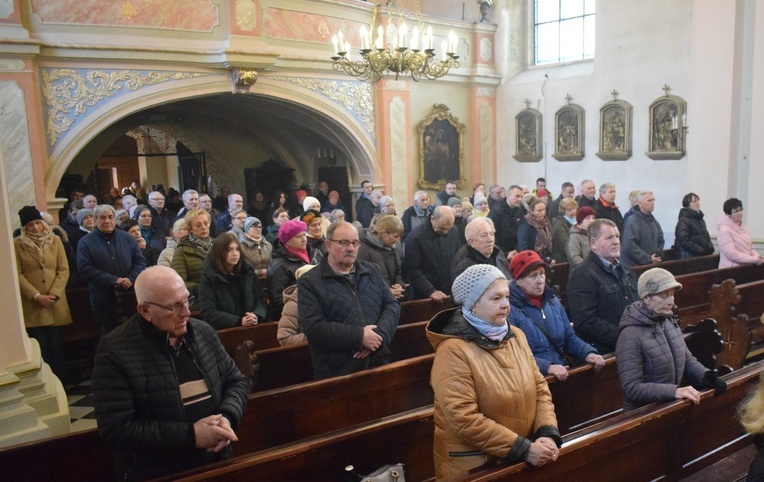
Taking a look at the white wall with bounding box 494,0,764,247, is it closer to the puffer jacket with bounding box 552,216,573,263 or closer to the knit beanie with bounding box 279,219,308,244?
the puffer jacket with bounding box 552,216,573,263

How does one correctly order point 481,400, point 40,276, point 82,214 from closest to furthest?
1. point 481,400
2. point 40,276
3. point 82,214

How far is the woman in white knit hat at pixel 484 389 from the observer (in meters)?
2.21

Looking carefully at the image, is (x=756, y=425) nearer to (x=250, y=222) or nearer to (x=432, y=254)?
(x=432, y=254)

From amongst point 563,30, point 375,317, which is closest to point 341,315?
point 375,317

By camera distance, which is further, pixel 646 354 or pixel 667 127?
pixel 667 127

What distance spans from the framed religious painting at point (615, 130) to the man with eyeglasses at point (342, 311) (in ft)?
27.0

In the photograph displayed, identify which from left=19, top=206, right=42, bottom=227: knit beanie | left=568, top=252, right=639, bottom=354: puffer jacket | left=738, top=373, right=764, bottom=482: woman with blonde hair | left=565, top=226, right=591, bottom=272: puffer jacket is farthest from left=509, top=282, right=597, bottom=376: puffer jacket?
left=19, top=206, right=42, bottom=227: knit beanie

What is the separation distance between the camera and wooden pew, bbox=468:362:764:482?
7.70 feet

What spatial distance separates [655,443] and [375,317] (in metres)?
1.48

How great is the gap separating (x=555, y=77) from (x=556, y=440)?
33.3 feet

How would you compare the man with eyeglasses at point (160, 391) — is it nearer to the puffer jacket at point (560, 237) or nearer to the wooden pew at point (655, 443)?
the wooden pew at point (655, 443)

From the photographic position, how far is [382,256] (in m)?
4.86

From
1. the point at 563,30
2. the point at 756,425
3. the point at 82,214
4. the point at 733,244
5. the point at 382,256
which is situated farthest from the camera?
the point at 563,30

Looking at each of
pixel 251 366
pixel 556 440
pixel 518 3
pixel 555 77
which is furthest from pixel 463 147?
pixel 556 440
